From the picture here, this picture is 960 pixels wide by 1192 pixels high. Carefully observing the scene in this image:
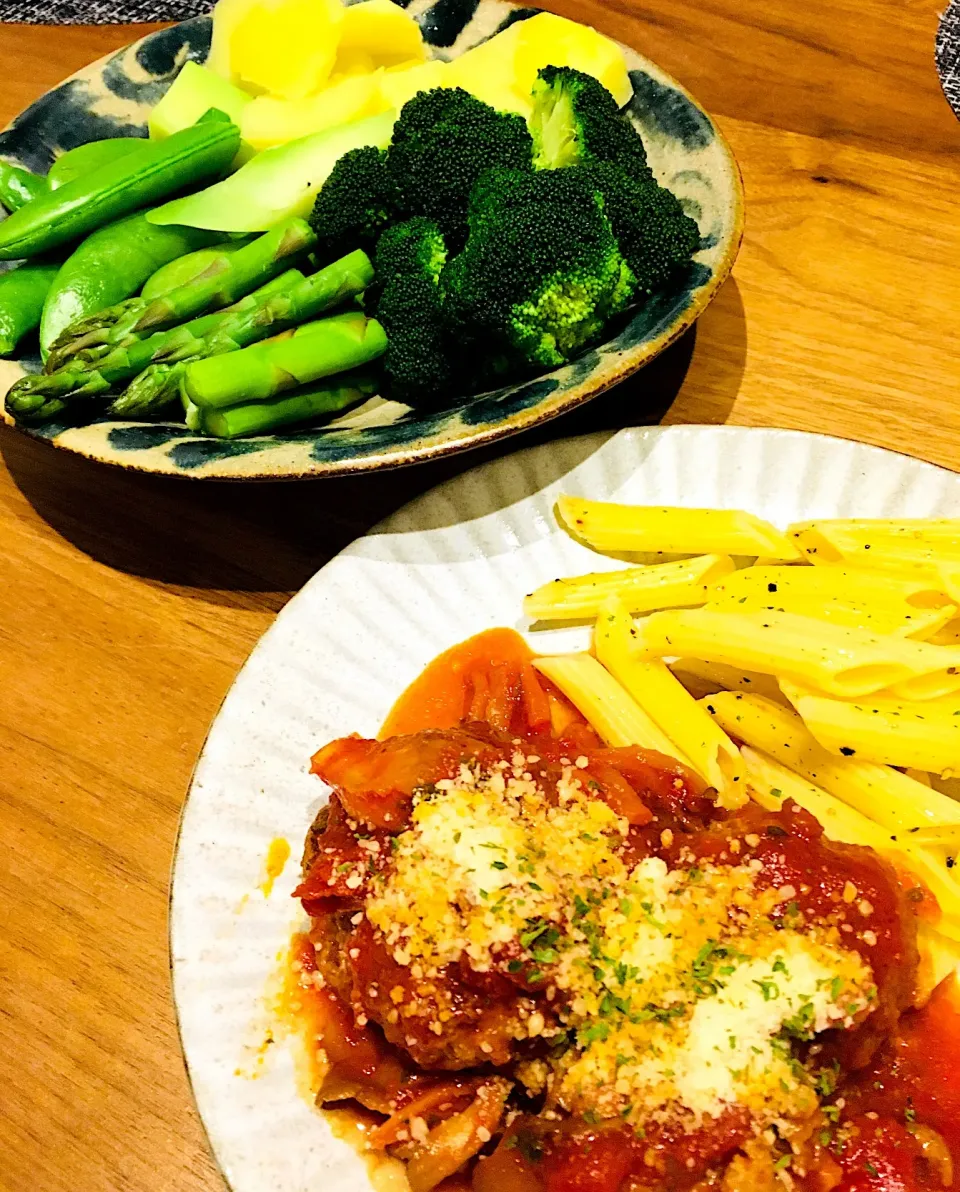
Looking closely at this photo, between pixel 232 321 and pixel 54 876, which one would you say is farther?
pixel 232 321

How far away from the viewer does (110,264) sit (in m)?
2.31

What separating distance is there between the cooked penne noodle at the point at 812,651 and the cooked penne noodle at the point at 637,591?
0.11 meters

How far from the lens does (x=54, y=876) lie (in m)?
1.78

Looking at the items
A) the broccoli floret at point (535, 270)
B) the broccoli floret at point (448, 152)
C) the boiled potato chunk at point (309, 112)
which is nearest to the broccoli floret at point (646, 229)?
the broccoli floret at point (535, 270)

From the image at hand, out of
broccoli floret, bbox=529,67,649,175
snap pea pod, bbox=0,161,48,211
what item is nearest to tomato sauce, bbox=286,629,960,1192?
broccoli floret, bbox=529,67,649,175

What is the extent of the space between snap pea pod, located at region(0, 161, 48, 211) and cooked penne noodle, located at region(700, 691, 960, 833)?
2.20m

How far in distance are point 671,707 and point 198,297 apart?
57.9 inches

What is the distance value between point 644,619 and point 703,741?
33 cm

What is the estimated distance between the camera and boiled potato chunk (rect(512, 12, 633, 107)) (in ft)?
8.22

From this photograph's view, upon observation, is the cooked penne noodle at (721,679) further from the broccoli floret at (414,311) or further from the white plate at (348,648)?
the broccoli floret at (414,311)

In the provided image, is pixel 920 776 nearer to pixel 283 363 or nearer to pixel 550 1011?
pixel 550 1011

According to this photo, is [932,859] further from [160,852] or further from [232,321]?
[232,321]

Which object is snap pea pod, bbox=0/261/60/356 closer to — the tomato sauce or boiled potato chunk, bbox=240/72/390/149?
boiled potato chunk, bbox=240/72/390/149

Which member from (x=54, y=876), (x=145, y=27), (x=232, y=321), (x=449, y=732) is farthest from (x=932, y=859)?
(x=145, y=27)
